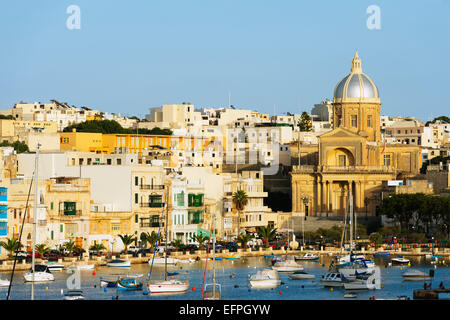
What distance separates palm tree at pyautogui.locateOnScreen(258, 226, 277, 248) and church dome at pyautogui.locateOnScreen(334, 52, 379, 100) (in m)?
26.8

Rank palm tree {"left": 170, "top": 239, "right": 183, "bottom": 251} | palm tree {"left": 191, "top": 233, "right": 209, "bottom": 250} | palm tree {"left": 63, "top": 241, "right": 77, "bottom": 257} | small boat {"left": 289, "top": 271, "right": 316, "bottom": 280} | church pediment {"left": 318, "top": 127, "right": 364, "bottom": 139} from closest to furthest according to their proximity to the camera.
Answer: small boat {"left": 289, "top": 271, "right": 316, "bottom": 280} → palm tree {"left": 63, "top": 241, "right": 77, "bottom": 257} → palm tree {"left": 170, "top": 239, "right": 183, "bottom": 251} → palm tree {"left": 191, "top": 233, "right": 209, "bottom": 250} → church pediment {"left": 318, "top": 127, "right": 364, "bottom": 139}

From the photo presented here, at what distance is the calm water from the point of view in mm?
44000

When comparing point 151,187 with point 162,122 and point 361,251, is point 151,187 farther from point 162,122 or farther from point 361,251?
point 162,122

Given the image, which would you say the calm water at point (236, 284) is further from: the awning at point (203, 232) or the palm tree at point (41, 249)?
the awning at point (203, 232)

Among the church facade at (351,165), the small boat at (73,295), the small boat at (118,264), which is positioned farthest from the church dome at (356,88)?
the small boat at (73,295)

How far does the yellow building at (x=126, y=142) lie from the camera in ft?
314

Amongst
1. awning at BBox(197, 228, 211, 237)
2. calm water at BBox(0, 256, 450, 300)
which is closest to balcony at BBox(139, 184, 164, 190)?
awning at BBox(197, 228, 211, 237)

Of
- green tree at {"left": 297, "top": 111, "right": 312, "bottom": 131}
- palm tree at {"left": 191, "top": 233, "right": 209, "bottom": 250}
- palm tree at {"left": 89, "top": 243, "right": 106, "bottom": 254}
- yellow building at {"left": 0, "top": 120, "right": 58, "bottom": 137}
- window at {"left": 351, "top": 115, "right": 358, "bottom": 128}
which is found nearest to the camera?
palm tree at {"left": 89, "top": 243, "right": 106, "bottom": 254}

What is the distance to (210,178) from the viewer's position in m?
79.0

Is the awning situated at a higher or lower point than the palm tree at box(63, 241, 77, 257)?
higher

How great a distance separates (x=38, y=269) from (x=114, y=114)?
335 ft

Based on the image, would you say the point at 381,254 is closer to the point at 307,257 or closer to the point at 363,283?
the point at 307,257

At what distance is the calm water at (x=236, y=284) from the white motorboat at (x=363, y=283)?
1.39 feet

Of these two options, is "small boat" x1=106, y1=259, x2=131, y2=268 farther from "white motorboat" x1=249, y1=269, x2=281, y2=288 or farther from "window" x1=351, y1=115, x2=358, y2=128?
"window" x1=351, y1=115, x2=358, y2=128
